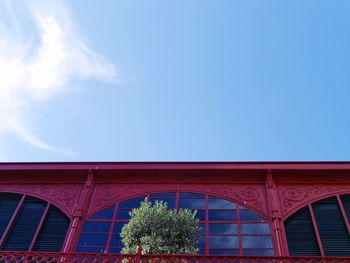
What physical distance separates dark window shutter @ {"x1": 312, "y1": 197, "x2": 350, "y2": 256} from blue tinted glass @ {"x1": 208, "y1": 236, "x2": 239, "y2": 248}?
2.32 meters

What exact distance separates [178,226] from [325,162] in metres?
5.52

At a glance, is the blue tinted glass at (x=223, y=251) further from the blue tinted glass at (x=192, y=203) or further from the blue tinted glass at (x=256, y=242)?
the blue tinted glass at (x=192, y=203)

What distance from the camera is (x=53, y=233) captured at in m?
10.2

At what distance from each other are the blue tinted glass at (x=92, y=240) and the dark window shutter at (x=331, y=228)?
593cm

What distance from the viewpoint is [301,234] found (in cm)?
973

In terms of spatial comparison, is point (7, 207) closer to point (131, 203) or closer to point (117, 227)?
point (117, 227)

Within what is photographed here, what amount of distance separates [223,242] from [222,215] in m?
0.90

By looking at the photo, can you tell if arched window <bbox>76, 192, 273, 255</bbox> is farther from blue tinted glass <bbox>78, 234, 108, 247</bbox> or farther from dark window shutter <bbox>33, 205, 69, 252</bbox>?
dark window shutter <bbox>33, 205, 69, 252</bbox>

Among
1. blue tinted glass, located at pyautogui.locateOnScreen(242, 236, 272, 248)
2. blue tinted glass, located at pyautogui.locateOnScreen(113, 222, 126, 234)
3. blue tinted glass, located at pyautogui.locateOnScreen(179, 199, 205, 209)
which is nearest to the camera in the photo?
blue tinted glass, located at pyautogui.locateOnScreen(242, 236, 272, 248)

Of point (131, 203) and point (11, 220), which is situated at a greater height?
point (131, 203)

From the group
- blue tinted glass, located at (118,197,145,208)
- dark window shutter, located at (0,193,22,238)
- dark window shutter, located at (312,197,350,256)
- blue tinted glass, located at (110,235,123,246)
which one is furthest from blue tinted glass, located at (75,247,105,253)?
dark window shutter, located at (312,197,350,256)

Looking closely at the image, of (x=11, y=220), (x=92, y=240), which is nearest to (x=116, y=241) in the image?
(x=92, y=240)

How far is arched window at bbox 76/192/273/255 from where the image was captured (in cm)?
949

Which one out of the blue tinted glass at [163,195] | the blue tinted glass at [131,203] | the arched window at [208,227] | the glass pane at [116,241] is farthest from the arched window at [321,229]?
the glass pane at [116,241]
